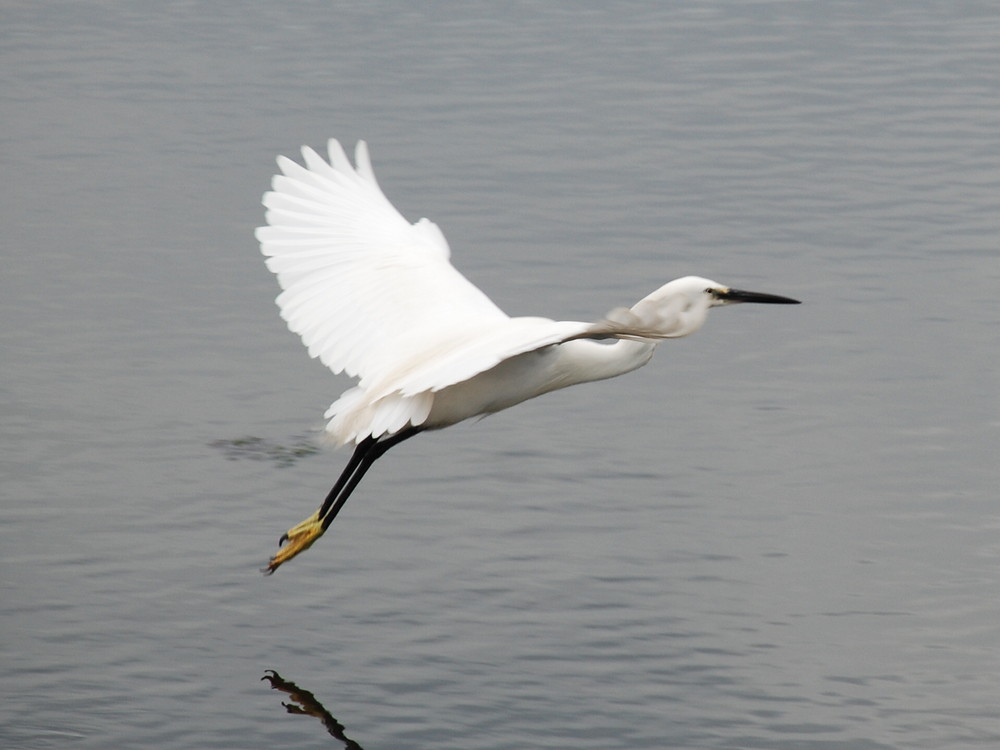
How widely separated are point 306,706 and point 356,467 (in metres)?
1.20

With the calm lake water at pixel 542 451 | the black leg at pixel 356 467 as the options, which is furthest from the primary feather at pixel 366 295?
the calm lake water at pixel 542 451

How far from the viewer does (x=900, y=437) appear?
432 inches

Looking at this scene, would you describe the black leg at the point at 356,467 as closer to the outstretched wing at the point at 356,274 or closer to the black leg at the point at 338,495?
the black leg at the point at 338,495

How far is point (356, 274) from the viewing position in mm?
8961

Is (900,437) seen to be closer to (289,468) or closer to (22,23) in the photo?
(289,468)

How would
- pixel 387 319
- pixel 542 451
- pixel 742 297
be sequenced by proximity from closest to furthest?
pixel 742 297, pixel 387 319, pixel 542 451

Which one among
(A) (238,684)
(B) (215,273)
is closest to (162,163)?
(B) (215,273)

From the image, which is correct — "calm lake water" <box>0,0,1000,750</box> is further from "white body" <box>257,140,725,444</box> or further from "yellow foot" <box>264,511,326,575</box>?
"white body" <box>257,140,725,444</box>

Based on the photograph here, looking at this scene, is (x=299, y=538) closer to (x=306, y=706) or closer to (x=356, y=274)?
(x=306, y=706)

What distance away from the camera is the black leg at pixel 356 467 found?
868cm

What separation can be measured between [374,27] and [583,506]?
50.9 ft

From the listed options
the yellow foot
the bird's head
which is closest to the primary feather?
the bird's head

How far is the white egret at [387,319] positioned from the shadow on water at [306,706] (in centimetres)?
80

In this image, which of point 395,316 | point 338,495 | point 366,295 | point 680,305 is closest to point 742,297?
point 680,305
